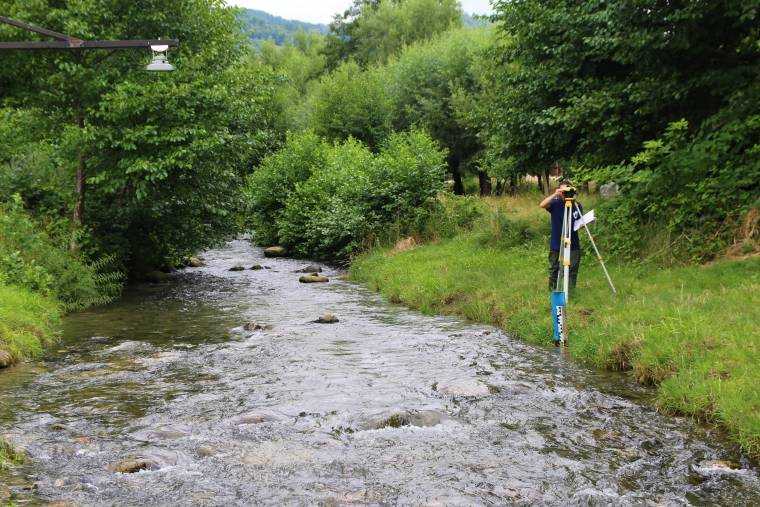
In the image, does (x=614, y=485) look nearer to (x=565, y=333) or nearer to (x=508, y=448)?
(x=508, y=448)

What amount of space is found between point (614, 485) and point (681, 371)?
3355mm

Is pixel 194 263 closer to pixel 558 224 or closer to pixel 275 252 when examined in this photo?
pixel 275 252

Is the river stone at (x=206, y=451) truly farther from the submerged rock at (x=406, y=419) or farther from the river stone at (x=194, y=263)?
the river stone at (x=194, y=263)

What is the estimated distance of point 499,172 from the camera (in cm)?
2491

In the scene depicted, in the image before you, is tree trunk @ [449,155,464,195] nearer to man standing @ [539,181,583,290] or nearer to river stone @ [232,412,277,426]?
man standing @ [539,181,583,290]

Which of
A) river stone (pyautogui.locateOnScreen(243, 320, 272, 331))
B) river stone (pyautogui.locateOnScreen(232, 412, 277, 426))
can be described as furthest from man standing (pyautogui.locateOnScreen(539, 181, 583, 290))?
river stone (pyautogui.locateOnScreen(232, 412, 277, 426))

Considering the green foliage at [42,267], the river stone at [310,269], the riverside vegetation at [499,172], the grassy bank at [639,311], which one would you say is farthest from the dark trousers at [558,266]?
the river stone at [310,269]

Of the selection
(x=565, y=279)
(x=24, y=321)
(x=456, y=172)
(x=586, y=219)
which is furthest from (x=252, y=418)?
(x=456, y=172)

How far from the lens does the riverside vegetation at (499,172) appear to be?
40.0 ft

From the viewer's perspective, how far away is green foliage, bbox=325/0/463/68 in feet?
243

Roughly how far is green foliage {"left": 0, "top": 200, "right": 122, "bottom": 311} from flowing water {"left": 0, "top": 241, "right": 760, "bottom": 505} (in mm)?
3409

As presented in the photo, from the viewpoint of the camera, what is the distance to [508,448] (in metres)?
7.61

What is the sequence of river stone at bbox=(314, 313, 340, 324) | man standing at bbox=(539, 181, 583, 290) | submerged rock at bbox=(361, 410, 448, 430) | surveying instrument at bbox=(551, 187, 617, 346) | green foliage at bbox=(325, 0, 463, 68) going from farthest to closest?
green foliage at bbox=(325, 0, 463, 68), river stone at bbox=(314, 313, 340, 324), man standing at bbox=(539, 181, 583, 290), surveying instrument at bbox=(551, 187, 617, 346), submerged rock at bbox=(361, 410, 448, 430)

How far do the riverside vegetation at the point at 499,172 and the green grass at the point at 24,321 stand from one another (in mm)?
65
